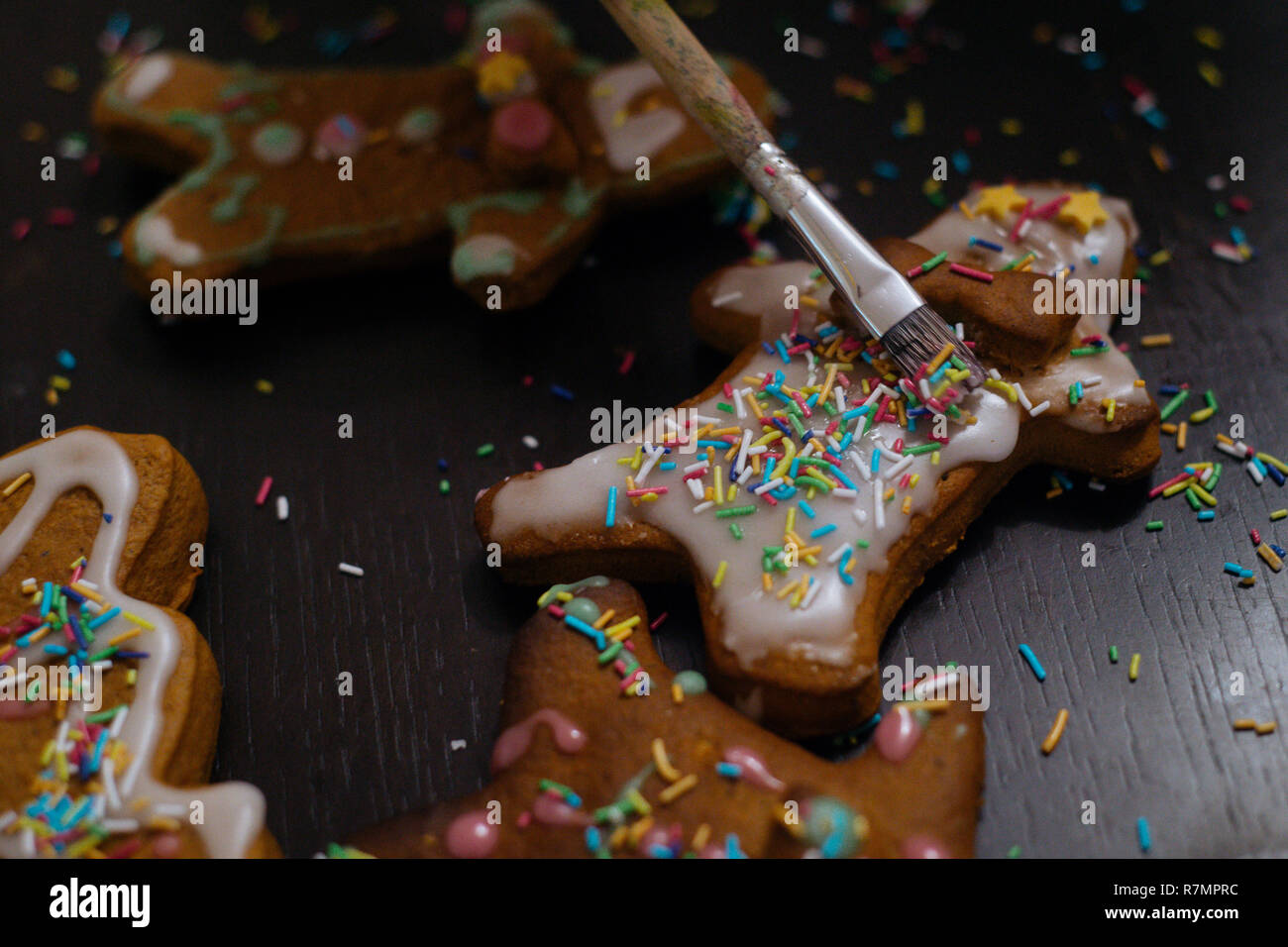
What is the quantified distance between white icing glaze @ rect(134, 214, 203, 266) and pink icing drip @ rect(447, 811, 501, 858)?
1.23 m

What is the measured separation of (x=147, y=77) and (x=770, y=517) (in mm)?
1617

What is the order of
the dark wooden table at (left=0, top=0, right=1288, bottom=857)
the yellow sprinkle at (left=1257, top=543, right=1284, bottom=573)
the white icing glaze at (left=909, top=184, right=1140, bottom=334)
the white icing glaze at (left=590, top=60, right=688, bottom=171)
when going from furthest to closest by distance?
the white icing glaze at (left=590, top=60, right=688, bottom=171), the white icing glaze at (left=909, top=184, right=1140, bottom=334), the yellow sprinkle at (left=1257, top=543, right=1284, bottom=573), the dark wooden table at (left=0, top=0, right=1288, bottom=857)

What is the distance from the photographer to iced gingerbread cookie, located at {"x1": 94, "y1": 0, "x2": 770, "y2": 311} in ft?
8.13

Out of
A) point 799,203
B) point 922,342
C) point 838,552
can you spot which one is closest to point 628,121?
point 799,203

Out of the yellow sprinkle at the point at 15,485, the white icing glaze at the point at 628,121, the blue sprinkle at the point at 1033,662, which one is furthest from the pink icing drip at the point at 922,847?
the yellow sprinkle at the point at 15,485

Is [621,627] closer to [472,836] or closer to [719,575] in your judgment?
[719,575]

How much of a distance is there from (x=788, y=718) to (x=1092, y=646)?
20.6 inches

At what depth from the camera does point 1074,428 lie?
214cm

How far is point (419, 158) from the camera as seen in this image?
2568 millimetres

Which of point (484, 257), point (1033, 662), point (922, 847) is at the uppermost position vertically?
point (484, 257)

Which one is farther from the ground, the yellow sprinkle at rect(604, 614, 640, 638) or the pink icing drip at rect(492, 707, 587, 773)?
the yellow sprinkle at rect(604, 614, 640, 638)

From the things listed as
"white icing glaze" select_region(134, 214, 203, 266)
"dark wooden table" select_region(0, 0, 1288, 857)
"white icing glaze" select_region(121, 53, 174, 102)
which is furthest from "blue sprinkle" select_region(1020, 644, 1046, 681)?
"white icing glaze" select_region(121, 53, 174, 102)

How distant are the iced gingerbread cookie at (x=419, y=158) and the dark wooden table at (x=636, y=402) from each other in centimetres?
11

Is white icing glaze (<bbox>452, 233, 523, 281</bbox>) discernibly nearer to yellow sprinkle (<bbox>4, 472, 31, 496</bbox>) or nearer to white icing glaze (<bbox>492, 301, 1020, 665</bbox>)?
white icing glaze (<bbox>492, 301, 1020, 665</bbox>)
